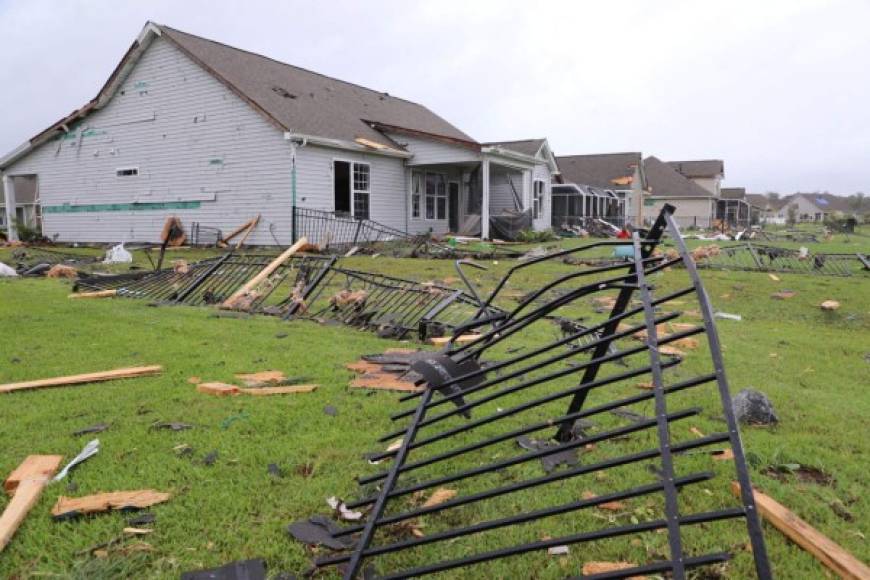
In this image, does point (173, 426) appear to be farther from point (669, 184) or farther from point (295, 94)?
point (669, 184)

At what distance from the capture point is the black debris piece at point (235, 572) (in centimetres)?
207

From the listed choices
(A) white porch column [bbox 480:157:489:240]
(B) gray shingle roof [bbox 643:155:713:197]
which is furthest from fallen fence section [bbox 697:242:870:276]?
(B) gray shingle roof [bbox 643:155:713:197]

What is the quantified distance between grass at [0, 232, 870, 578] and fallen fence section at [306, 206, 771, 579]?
3 centimetres

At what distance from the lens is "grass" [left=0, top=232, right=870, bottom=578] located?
7.43 ft

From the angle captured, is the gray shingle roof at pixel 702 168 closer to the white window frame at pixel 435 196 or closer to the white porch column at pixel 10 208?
the white window frame at pixel 435 196

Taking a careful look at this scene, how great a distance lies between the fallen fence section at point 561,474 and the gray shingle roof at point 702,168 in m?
58.8

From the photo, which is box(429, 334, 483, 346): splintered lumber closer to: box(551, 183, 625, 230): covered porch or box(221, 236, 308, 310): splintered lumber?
box(221, 236, 308, 310): splintered lumber

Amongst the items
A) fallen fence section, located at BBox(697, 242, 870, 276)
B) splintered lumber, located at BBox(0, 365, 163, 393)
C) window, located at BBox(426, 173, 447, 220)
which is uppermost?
window, located at BBox(426, 173, 447, 220)

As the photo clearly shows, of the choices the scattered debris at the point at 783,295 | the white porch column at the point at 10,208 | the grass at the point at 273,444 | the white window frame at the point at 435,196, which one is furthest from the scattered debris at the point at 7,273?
the scattered debris at the point at 783,295

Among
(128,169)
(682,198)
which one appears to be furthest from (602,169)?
(128,169)

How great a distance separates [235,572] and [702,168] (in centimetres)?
6250

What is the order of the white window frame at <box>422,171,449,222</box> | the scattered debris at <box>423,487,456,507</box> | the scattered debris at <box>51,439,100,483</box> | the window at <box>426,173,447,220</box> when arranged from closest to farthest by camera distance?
the scattered debris at <box>423,487,456,507</box> → the scattered debris at <box>51,439,100,483</box> → the white window frame at <box>422,171,449,222</box> → the window at <box>426,173,447,220</box>

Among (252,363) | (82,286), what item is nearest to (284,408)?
(252,363)

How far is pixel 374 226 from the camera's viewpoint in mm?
18422
